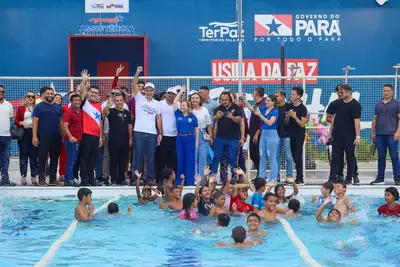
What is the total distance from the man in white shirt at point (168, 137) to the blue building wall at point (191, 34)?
8.51 metres

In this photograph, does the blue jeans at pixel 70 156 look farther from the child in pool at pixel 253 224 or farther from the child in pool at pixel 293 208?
the child in pool at pixel 253 224

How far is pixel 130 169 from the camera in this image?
17422 mm

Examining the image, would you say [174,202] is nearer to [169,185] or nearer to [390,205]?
[169,185]

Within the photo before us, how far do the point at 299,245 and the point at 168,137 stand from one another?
5.76m

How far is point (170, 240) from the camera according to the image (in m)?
11.8

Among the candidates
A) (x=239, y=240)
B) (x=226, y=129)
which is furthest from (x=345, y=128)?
(x=239, y=240)

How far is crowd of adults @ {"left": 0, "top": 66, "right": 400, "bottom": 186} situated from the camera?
1609 cm

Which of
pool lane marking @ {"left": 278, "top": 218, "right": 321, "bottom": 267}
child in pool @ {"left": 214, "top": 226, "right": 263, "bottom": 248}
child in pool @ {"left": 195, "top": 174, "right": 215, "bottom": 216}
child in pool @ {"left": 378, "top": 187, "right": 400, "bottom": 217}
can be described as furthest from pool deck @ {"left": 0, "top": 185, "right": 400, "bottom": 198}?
child in pool @ {"left": 214, "top": 226, "right": 263, "bottom": 248}

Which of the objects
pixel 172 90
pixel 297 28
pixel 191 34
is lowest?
pixel 172 90

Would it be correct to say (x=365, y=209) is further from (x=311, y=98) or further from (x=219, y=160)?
(x=311, y=98)

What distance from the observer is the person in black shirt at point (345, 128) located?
16.2 metres

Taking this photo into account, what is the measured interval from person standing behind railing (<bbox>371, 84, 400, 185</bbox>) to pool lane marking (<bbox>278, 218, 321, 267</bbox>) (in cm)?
397

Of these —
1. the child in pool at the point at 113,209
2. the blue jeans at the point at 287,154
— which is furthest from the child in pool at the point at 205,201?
the blue jeans at the point at 287,154

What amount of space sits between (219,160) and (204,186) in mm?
2639
